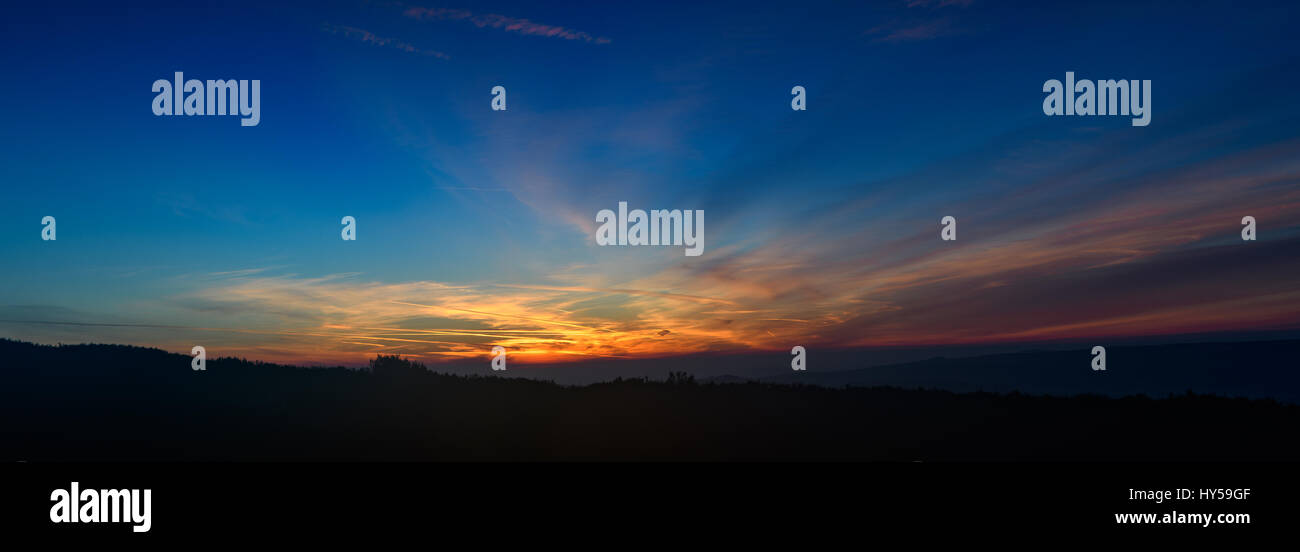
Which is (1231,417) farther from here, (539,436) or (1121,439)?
(539,436)

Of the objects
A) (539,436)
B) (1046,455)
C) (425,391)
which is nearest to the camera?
(1046,455)
